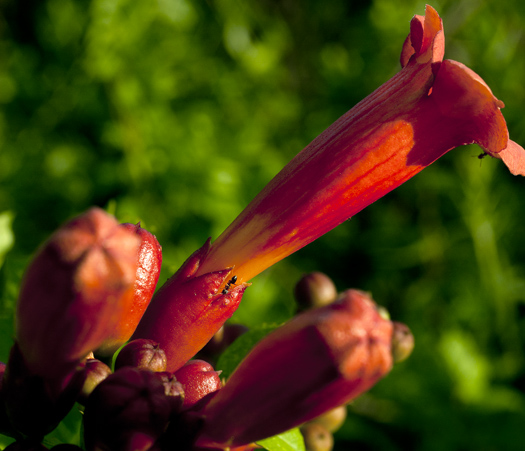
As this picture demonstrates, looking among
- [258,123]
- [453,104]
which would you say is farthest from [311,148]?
[258,123]

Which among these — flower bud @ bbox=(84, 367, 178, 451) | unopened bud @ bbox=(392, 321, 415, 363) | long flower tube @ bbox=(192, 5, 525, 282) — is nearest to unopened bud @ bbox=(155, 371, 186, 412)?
flower bud @ bbox=(84, 367, 178, 451)

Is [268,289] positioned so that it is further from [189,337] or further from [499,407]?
[189,337]

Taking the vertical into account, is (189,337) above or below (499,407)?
above

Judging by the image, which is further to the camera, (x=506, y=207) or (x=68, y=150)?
(x=506, y=207)

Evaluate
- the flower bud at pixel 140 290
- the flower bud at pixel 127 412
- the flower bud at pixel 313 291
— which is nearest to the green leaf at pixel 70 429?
the flower bud at pixel 140 290

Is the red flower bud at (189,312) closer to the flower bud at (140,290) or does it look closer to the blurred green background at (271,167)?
the flower bud at (140,290)
